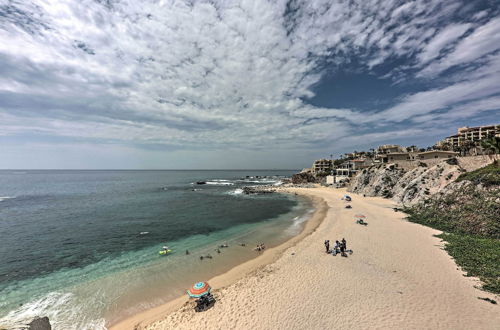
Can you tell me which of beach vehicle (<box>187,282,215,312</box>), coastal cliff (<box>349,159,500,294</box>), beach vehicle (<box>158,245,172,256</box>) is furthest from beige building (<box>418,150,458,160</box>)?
beach vehicle (<box>158,245,172,256</box>)

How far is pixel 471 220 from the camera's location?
2222 centimetres

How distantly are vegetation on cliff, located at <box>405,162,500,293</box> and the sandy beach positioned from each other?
1219 millimetres

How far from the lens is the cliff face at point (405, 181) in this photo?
34438 mm

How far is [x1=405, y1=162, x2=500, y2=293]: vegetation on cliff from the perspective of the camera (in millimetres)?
14927

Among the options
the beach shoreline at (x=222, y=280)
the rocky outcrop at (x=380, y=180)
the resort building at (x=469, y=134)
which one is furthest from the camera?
the resort building at (x=469, y=134)

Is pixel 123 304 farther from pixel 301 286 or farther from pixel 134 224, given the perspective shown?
pixel 134 224

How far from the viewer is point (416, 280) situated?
14.1m

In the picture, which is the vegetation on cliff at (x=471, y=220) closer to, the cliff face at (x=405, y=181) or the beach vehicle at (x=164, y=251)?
the cliff face at (x=405, y=181)

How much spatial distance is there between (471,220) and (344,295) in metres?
21.1

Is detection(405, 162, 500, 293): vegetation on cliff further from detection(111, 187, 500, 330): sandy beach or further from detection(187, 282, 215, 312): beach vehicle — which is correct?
detection(187, 282, 215, 312): beach vehicle

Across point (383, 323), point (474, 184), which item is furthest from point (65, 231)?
point (474, 184)

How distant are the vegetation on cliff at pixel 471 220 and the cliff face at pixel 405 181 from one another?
4.45 meters

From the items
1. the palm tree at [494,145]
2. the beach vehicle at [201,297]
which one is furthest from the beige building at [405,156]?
the beach vehicle at [201,297]

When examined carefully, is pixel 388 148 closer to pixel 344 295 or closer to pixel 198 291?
pixel 344 295
